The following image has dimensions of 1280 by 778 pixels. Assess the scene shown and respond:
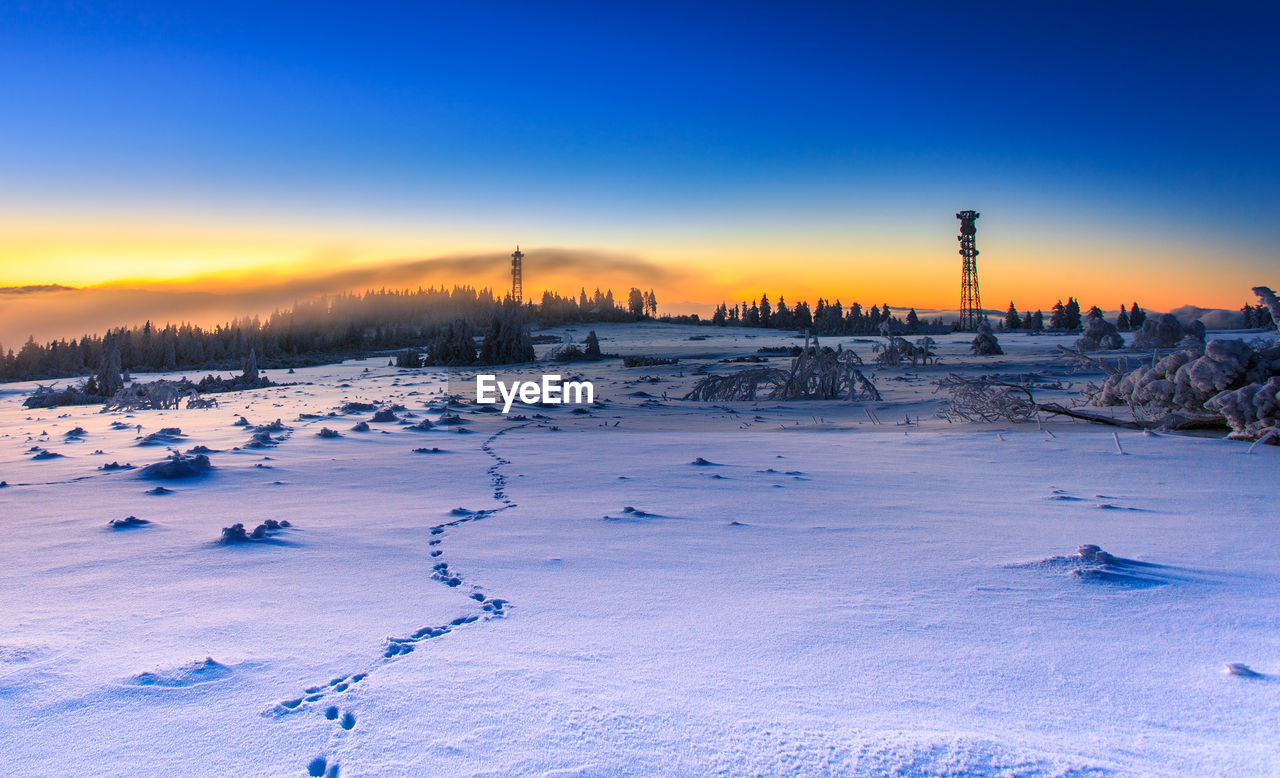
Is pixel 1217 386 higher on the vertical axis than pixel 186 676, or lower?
higher

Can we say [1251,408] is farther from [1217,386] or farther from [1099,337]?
[1099,337]

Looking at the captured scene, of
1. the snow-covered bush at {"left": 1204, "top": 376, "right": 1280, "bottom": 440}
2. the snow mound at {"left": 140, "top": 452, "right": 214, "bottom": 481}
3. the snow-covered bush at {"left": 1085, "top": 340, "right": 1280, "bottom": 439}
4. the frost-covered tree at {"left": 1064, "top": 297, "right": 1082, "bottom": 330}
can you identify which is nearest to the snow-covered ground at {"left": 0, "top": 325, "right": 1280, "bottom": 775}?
the snow mound at {"left": 140, "top": 452, "right": 214, "bottom": 481}

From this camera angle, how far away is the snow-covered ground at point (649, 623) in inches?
56.3

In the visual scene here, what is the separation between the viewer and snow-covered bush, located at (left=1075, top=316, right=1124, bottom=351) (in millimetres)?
17484

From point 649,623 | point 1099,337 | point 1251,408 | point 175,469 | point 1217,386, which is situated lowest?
point 649,623

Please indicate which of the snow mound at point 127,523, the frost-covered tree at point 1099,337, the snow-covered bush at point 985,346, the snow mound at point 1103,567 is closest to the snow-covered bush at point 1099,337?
the frost-covered tree at point 1099,337

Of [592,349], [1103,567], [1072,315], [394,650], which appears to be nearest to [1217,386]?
[1103,567]

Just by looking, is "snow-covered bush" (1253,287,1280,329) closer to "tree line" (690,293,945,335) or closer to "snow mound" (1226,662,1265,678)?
"snow mound" (1226,662,1265,678)

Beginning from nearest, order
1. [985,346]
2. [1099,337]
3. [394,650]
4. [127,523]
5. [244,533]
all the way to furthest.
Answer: [394,650] → [244,533] → [127,523] → [985,346] → [1099,337]

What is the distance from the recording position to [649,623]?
2.08 metres

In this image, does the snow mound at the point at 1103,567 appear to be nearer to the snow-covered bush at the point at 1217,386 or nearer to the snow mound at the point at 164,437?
the snow-covered bush at the point at 1217,386

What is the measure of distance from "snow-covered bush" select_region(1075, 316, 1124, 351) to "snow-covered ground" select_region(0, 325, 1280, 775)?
49.1 feet

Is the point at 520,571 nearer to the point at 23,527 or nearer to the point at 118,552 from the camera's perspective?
the point at 118,552

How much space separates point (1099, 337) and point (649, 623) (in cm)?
2127
